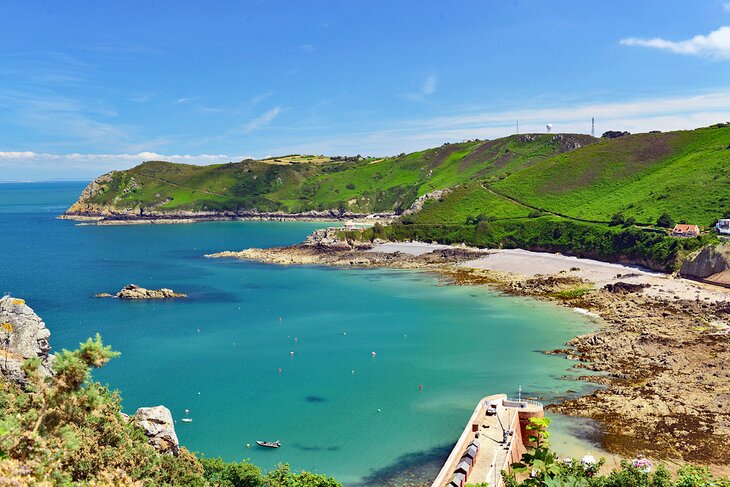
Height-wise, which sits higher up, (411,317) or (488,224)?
(488,224)

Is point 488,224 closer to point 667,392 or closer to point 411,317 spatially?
point 411,317

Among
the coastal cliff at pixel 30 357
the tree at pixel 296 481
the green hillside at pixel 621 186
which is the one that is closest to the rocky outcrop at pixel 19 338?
the coastal cliff at pixel 30 357

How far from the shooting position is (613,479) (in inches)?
1217

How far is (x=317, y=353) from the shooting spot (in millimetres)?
69812

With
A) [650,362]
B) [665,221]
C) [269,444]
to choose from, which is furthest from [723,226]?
[269,444]

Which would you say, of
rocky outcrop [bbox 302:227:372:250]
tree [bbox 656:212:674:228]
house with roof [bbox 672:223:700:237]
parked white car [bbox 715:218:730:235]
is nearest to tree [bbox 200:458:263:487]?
house with roof [bbox 672:223:700:237]

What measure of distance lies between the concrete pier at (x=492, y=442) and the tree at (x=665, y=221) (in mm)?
93181

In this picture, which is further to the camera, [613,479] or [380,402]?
[380,402]

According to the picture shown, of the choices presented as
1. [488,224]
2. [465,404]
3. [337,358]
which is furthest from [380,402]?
[488,224]

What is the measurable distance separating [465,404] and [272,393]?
19.0 m

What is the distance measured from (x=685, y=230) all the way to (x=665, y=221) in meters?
9.16

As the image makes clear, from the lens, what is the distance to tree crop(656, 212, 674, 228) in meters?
122

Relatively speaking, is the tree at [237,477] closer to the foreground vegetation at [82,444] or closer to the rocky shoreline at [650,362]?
the foreground vegetation at [82,444]

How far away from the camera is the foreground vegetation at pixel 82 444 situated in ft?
65.2
